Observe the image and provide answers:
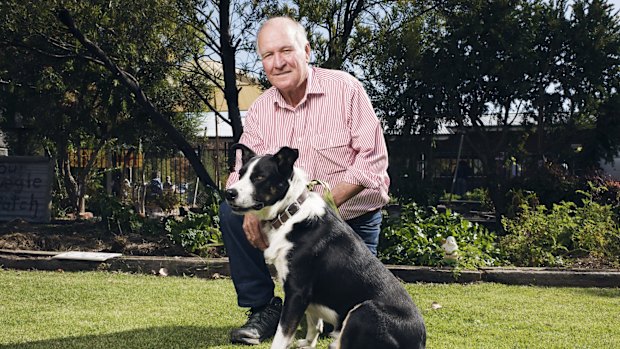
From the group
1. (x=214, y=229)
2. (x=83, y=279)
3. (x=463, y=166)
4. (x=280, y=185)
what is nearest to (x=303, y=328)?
(x=280, y=185)

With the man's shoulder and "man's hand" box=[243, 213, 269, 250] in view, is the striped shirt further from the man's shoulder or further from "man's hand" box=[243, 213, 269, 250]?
"man's hand" box=[243, 213, 269, 250]

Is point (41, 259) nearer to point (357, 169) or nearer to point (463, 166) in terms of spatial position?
point (357, 169)

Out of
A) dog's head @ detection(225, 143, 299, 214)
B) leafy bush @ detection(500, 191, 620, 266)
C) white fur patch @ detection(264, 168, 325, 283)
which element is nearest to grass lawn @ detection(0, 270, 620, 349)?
white fur patch @ detection(264, 168, 325, 283)

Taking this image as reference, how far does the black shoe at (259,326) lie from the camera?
353 cm

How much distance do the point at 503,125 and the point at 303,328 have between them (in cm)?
1061

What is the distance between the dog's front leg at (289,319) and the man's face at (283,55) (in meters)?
1.28

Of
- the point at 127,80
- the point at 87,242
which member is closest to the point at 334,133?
the point at 87,242

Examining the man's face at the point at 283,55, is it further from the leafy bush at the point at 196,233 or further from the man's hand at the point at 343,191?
the leafy bush at the point at 196,233

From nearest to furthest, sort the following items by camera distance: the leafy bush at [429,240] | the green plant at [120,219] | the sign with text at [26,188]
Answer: the leafy bush at [429,240], the green plant at [120,219], the sign with text at [26,188]

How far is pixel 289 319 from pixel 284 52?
1465mm

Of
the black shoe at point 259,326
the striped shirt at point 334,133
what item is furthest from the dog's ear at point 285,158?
the black shoe at point 259,326

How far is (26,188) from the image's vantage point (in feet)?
31.2

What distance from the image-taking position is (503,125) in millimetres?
13492

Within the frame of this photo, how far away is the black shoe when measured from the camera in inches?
A: 139
